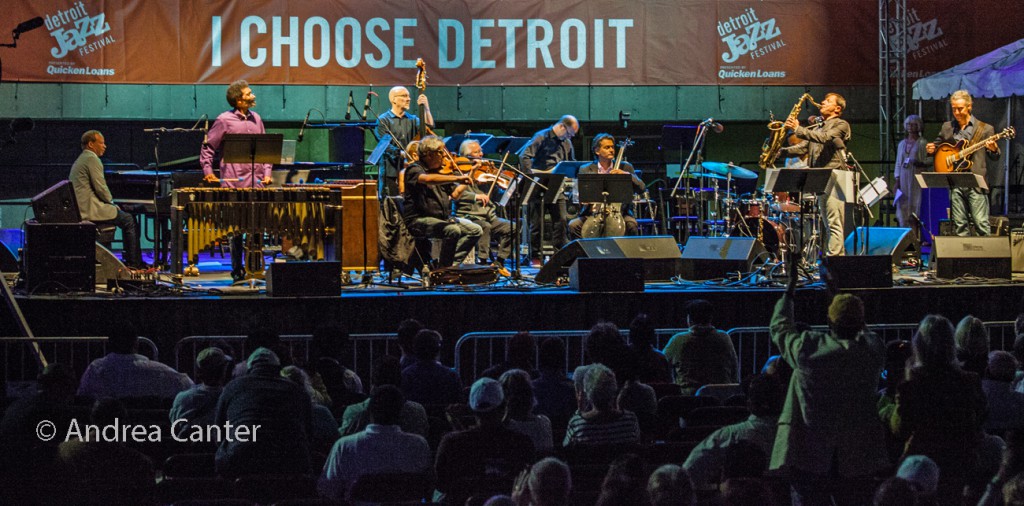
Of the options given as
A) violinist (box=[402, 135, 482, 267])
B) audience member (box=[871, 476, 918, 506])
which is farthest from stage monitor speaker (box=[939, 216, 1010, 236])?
audience member (box=[871, 476, 918, 506])

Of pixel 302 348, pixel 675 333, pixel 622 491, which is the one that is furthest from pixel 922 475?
pixel 302 348

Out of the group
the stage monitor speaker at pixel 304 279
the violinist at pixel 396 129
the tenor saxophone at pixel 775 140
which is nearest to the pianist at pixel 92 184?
the violinist at pixel 396 129

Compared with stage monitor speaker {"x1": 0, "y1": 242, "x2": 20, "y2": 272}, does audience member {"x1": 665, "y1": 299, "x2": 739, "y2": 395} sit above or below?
below

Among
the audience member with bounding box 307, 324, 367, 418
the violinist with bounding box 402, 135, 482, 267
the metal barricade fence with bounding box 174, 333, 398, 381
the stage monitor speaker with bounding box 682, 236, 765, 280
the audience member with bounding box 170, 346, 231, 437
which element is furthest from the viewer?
the stage monitor speaker with bounding box 682, 236, 765, 280

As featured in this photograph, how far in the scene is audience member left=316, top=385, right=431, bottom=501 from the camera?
558 cm

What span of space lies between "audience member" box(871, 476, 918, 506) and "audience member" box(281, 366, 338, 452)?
10.1 ft

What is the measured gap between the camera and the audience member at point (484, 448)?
551 cm

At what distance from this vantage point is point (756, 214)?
1531 cm

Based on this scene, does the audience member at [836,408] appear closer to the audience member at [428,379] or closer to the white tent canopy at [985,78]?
the audience member at [428,379]

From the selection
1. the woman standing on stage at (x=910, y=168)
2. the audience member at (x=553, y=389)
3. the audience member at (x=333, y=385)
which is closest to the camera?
the audience member at (x=553, y=389)

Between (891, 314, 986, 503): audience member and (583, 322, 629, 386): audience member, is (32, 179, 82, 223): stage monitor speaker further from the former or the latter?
(891, 314, 986, 503): audience member

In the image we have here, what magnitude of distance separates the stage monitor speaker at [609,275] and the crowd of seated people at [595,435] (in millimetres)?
3737

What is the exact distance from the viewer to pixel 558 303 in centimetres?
1083

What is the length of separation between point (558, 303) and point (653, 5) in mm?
8134
